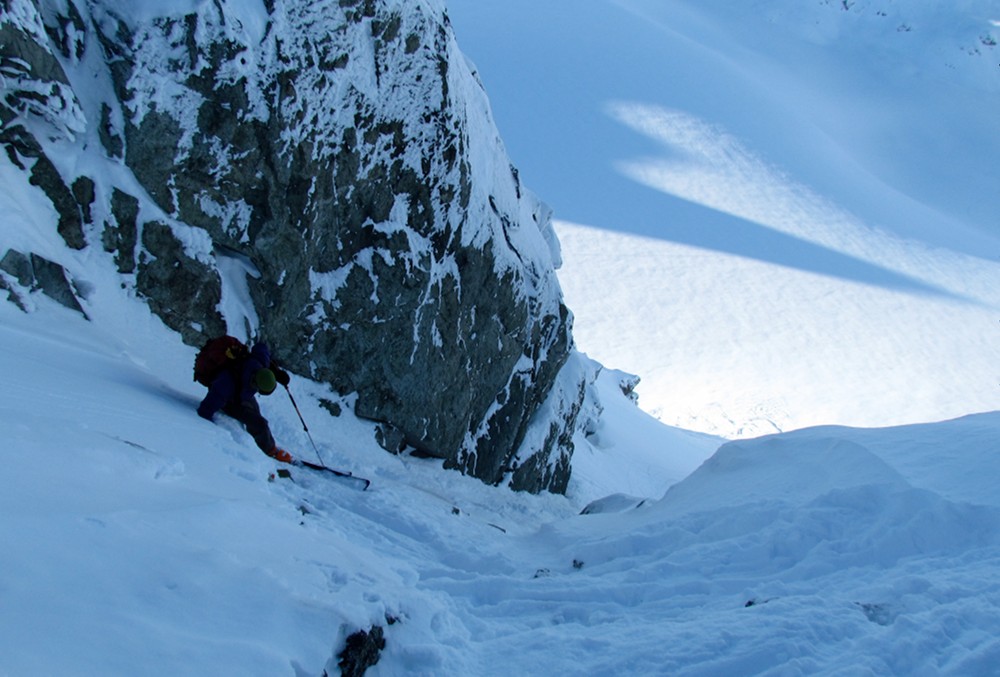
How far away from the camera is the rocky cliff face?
7848mm

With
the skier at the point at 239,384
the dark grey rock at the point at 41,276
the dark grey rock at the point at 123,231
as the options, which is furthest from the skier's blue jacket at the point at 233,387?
the dark grey rock at the point at 123,231

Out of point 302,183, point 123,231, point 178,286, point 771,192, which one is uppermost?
point 771,192

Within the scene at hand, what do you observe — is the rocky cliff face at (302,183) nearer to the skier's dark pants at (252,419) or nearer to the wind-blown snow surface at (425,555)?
the wind-blown snow surface at (425,555)

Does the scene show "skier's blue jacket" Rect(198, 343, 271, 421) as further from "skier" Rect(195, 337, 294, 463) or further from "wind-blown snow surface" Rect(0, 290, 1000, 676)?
"wind-blown snow surface" Rect(0, 290, 1000, 676)

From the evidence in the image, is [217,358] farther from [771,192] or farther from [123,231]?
[771,192]

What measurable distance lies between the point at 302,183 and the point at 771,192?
38.3 meters

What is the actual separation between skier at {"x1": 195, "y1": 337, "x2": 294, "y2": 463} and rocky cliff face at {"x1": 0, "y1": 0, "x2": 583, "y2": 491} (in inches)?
50.6

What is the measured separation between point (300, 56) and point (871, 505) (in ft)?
21.4

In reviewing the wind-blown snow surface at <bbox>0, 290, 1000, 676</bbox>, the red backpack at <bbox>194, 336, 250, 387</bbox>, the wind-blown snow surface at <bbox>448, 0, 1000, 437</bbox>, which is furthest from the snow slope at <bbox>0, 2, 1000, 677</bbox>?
the wind-blown snow surface at <bbox>448, 0, 1000, 437</bbox>

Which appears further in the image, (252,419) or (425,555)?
(252,419)

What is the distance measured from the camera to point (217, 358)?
716 centimetres

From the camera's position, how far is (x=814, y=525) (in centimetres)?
601

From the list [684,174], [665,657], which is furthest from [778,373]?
[665,657]

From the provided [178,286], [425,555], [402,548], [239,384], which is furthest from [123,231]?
[425,555]
